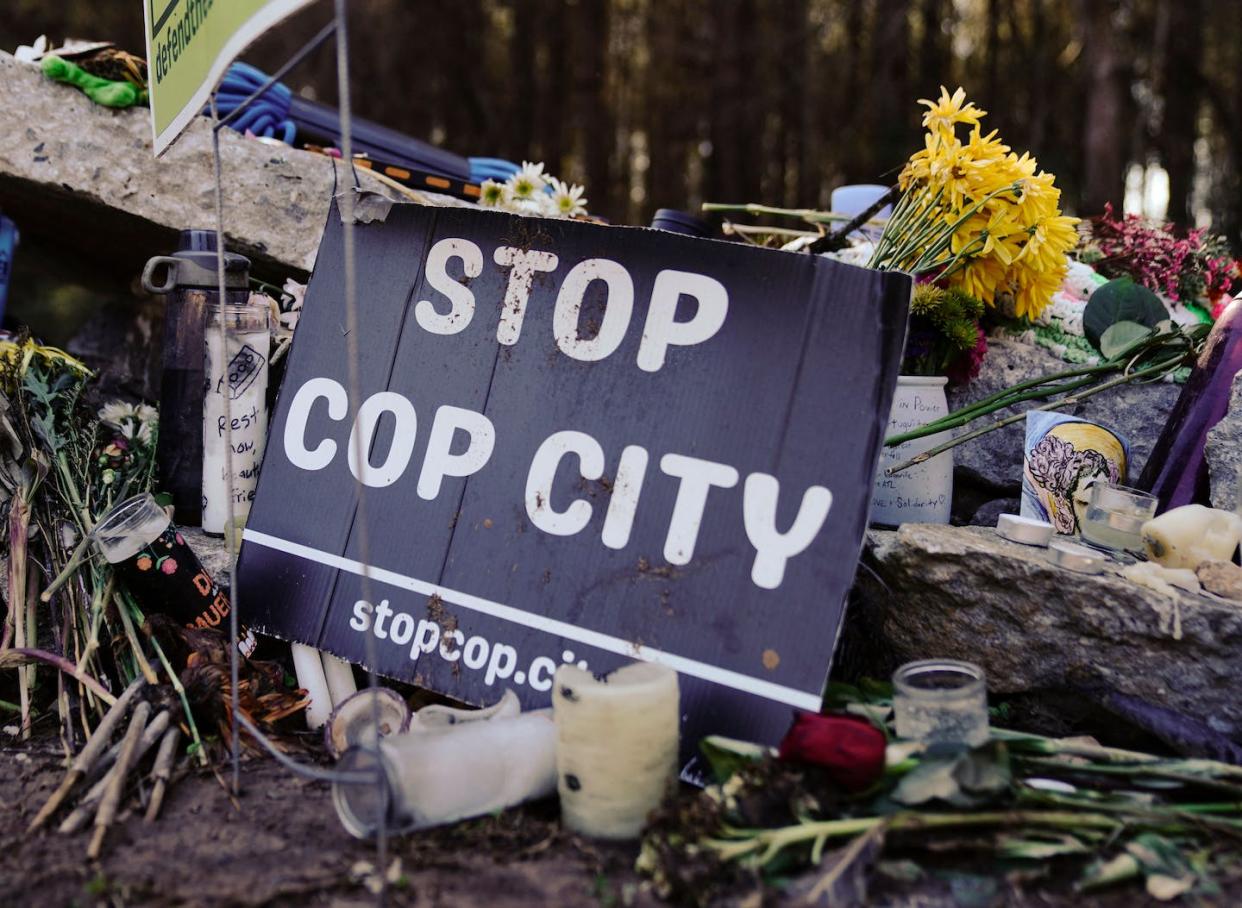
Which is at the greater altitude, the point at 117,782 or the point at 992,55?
the point at 992,55

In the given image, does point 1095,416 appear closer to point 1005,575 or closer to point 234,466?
point 1005,575

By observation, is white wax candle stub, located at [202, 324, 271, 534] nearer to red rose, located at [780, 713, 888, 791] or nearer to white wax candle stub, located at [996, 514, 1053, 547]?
red rose, located at [780, 713, 888, 791]

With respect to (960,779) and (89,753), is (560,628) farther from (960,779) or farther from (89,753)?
(89,753)

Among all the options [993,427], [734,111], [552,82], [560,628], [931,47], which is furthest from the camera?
[931,47]

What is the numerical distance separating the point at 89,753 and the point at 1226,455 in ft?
8.32

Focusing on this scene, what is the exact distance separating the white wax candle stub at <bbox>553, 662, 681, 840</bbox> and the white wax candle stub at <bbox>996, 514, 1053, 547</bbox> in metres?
0.96

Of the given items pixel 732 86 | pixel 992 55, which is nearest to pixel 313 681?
pixel 732 86

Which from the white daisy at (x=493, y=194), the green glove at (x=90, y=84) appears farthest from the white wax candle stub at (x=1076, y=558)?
the green glove at (x=90, y=84)

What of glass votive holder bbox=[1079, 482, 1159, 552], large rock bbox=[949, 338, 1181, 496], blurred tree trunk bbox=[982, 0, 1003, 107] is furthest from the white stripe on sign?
blurred tree trunk bbox=[982, 0, 1003, 107]

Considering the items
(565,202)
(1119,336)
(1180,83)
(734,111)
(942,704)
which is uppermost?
(1180,83)

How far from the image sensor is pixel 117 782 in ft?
6.22

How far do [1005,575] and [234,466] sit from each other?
185 centimetres

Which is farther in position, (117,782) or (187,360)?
(187,360)

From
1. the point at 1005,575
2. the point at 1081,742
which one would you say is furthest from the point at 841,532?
the point at 1081,742
